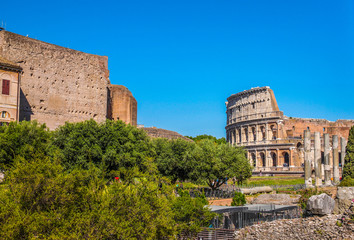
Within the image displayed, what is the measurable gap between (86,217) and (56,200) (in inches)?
48.3

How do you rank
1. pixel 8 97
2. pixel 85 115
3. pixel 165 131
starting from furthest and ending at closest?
pixel 165 131 → pixel 85 115 → pixel 8 97

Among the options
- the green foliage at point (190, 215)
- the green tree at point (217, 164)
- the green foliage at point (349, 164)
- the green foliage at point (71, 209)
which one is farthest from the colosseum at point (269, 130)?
the green foliage at point (71, 209)

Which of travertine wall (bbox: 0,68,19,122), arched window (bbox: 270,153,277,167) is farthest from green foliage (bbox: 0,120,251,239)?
arched window (bbox: 270,153,277,167)

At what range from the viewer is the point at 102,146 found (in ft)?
87.5

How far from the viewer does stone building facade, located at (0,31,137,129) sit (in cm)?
3822

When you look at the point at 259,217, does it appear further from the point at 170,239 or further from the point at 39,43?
the point at 39,43

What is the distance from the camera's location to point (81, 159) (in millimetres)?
24828

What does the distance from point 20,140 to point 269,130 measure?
50790 millimetres

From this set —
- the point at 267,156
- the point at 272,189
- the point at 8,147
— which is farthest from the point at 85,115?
the point at 267,156

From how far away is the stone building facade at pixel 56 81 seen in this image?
38.2 meters

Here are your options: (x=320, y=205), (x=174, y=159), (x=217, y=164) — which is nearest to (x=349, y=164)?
(x=217, y=164)

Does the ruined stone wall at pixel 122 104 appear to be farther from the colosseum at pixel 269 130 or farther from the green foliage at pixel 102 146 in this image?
the colosseum at pixel 269 130

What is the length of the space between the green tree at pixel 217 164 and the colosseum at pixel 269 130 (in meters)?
30.0

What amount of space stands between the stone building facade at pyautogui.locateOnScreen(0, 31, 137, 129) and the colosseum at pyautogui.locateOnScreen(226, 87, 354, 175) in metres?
31.7
